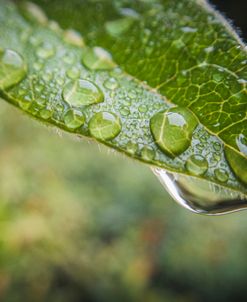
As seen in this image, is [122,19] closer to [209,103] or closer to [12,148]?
[209,103]

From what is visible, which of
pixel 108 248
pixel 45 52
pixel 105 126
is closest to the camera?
pixel 105 126

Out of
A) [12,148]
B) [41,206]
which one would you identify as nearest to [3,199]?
[41,206]

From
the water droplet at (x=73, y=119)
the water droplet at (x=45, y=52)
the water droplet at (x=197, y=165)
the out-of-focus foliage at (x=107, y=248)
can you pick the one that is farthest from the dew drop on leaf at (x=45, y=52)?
A: the out-of-focus foliage at (x=107, y=248)

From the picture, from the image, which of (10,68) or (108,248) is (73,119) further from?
(108,248)

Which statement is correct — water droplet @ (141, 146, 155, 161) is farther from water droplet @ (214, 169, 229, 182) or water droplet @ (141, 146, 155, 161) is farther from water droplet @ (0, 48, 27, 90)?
water droplet @ (0, 48, 27, 90)

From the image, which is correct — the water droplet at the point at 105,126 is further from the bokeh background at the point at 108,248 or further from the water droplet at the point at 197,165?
the bokeh background at the point at 108,248

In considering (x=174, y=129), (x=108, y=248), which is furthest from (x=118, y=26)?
(x=108, y=248)
